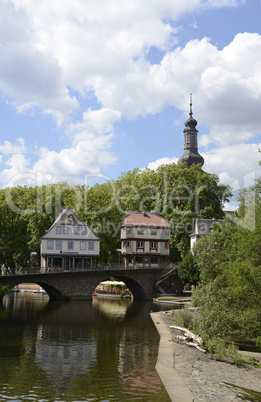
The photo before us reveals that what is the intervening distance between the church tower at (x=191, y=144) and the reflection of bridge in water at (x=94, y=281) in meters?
49.4

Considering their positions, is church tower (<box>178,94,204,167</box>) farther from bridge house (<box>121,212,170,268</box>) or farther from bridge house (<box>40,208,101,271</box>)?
bridge house (<box>40,208,101,271</box>)

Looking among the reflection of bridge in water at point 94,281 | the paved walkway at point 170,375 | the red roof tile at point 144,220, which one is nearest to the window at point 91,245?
the reflection of bridge in water at point 94,281

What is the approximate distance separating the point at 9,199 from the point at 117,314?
48.3 meters

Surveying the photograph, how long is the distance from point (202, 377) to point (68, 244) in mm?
54466

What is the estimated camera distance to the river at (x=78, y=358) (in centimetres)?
1919

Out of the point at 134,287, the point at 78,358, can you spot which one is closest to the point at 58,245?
the point at 134,287

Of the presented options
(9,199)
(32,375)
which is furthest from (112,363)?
(9,199)

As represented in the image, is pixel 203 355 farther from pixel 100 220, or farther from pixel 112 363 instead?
pixel 100 220

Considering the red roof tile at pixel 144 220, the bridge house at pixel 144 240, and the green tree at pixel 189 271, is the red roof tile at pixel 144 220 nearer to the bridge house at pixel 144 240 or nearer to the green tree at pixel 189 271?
the bridge house at pixel 144 240

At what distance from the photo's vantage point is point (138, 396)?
18672 millimetres

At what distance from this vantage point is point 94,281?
67.5m

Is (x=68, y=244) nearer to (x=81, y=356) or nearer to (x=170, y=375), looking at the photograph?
(x=81, y=356)

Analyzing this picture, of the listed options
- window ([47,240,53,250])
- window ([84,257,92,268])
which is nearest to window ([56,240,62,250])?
window ([47,240,53,250])

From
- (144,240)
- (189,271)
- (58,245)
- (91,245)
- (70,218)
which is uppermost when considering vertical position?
(70,218)
